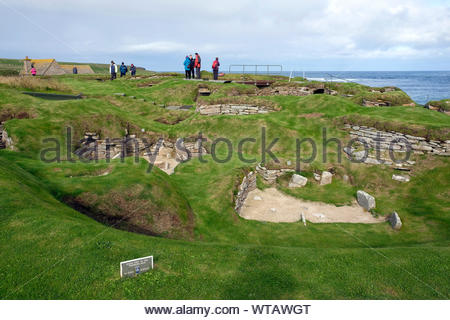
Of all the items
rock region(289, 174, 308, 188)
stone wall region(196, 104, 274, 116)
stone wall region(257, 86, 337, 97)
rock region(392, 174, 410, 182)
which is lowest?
rock region(289, 174, 308, 188)

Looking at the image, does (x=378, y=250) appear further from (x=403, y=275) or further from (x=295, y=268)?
(x=295, y=268)

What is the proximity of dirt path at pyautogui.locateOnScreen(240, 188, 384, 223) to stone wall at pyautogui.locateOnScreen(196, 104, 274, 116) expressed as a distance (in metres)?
12.0

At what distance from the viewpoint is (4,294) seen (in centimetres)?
567

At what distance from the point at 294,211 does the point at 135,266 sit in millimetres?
11120

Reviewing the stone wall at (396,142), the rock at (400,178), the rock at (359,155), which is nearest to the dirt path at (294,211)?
the rock at (400,178)

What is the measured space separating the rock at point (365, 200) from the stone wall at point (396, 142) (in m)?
5.03

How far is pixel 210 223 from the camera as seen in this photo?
13227 millimetres

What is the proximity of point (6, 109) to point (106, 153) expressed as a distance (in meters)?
7.40

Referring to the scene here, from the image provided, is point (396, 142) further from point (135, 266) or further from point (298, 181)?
point (135, 266)

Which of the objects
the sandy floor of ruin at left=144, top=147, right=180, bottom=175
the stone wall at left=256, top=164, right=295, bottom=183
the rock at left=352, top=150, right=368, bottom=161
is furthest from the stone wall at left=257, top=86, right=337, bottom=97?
the stone wall at left=256, top=164, right=295, bottom=183

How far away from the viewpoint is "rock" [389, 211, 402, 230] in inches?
543

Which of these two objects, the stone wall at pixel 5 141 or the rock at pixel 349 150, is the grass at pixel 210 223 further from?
the rock at pixel 349 150

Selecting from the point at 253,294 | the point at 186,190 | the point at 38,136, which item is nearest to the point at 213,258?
the point at 253,294

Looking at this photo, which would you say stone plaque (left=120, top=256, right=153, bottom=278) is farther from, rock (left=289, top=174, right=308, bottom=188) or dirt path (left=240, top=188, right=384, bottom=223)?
rock (left=289, top=174, right=308, bottom=188)
